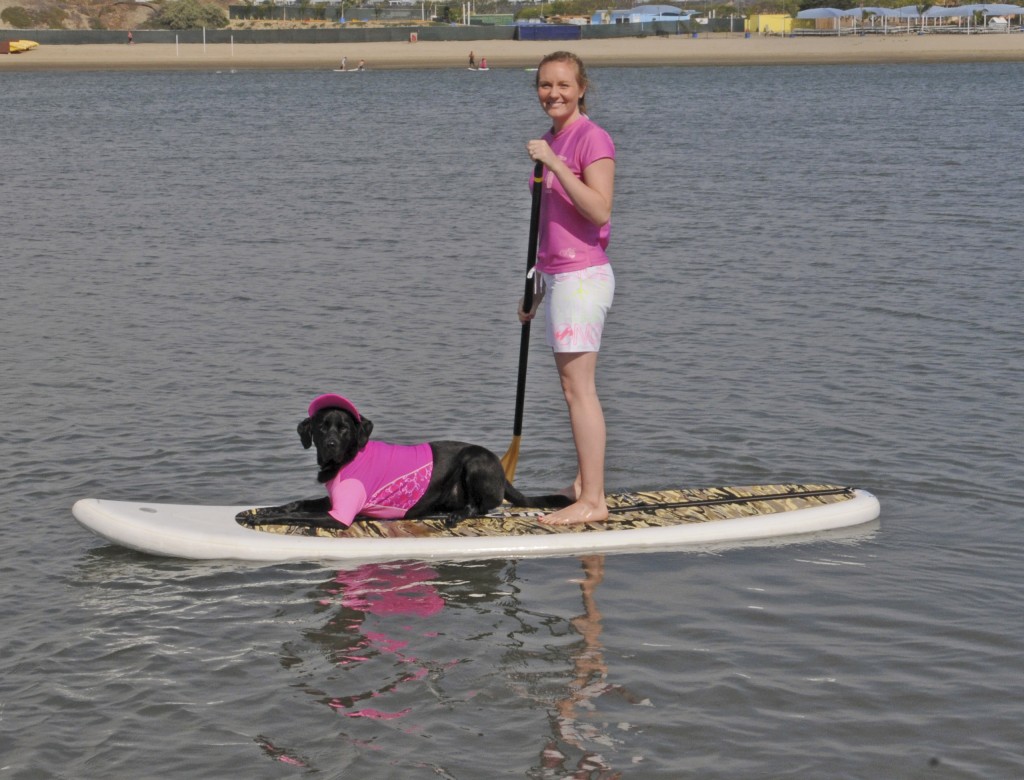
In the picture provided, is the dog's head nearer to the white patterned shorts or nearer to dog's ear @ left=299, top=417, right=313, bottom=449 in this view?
dog's ear @ left=299, top=417, right=313, bottom=449

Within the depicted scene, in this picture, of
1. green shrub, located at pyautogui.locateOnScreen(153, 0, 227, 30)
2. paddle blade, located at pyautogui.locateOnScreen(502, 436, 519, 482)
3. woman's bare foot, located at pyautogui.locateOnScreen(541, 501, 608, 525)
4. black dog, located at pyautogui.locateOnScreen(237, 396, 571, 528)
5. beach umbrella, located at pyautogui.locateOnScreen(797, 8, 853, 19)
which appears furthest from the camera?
green shrub, located at pyautogui.locateOnScreen(153, 0, 227, 30)

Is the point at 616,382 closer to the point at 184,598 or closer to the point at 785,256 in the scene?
the point at 184,598

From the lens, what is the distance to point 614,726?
17.1 ft

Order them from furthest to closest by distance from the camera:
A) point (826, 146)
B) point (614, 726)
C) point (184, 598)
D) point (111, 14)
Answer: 1. point (111, 14)
2. point (826, 146)
3. point (184, 598)
4. point (614, 726)

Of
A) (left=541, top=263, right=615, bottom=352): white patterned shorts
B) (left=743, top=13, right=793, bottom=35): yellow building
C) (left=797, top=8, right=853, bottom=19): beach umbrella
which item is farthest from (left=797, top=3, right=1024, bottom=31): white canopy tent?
(left=541, top=263, right=615, bottom=352): white patterned shorts

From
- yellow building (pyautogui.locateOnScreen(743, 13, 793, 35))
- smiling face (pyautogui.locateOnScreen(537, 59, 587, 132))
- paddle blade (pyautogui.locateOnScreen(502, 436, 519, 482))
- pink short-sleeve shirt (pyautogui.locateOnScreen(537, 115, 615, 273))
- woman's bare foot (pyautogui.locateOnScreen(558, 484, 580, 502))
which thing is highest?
yellow building (pyautogui.locateOnScreen(743, 13, 793, 35))


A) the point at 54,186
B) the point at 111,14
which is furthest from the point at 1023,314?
the point at 111,14

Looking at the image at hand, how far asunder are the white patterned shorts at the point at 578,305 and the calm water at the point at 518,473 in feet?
3.92

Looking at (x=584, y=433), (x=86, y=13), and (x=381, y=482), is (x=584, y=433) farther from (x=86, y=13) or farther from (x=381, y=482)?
(x=86, y=13)

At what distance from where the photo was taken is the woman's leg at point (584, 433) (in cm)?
669

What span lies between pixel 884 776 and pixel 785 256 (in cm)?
1249

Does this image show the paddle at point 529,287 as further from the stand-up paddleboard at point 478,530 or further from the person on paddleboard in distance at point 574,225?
the stand-up paddleboard at point 478,530

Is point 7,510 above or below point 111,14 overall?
below

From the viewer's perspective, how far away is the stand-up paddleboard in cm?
693
